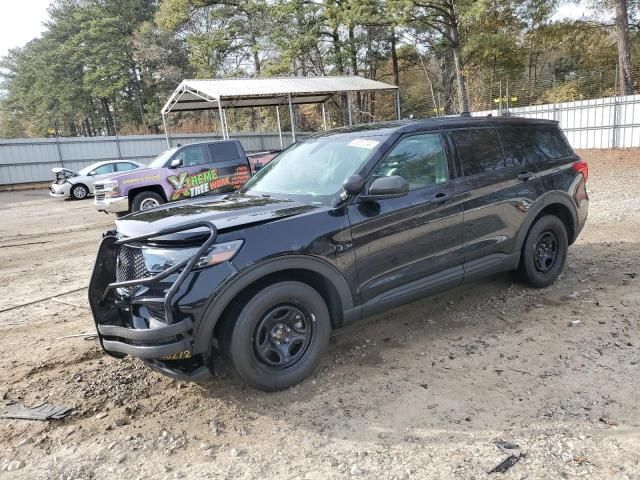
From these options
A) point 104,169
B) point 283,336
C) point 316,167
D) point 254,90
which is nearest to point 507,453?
point 283,336

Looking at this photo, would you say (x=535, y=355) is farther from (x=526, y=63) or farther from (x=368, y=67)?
(x=368, y=67)

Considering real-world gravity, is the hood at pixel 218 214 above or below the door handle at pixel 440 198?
above

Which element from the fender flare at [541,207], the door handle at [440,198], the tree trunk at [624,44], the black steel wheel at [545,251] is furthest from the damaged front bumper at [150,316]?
the tree trunk at [624,44]

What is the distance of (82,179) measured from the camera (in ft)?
61.9

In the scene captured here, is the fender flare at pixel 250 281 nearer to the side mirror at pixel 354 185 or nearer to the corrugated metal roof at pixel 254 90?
the side mirror at pixel 354 185

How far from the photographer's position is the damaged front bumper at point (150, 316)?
288cm

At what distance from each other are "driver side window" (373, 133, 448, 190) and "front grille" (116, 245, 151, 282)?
1800 mm

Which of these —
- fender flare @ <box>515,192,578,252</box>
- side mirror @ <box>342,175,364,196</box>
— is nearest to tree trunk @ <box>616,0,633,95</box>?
fender flare @ <box>515,192,578,252</box>

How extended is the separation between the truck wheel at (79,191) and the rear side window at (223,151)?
925 centimetres

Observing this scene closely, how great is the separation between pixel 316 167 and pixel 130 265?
1.70 meters

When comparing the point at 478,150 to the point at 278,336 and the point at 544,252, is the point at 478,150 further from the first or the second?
the point at 278,336

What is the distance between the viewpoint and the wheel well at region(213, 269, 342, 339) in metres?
3.14

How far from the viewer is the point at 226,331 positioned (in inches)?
122

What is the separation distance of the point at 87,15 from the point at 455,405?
46001 millimetres
